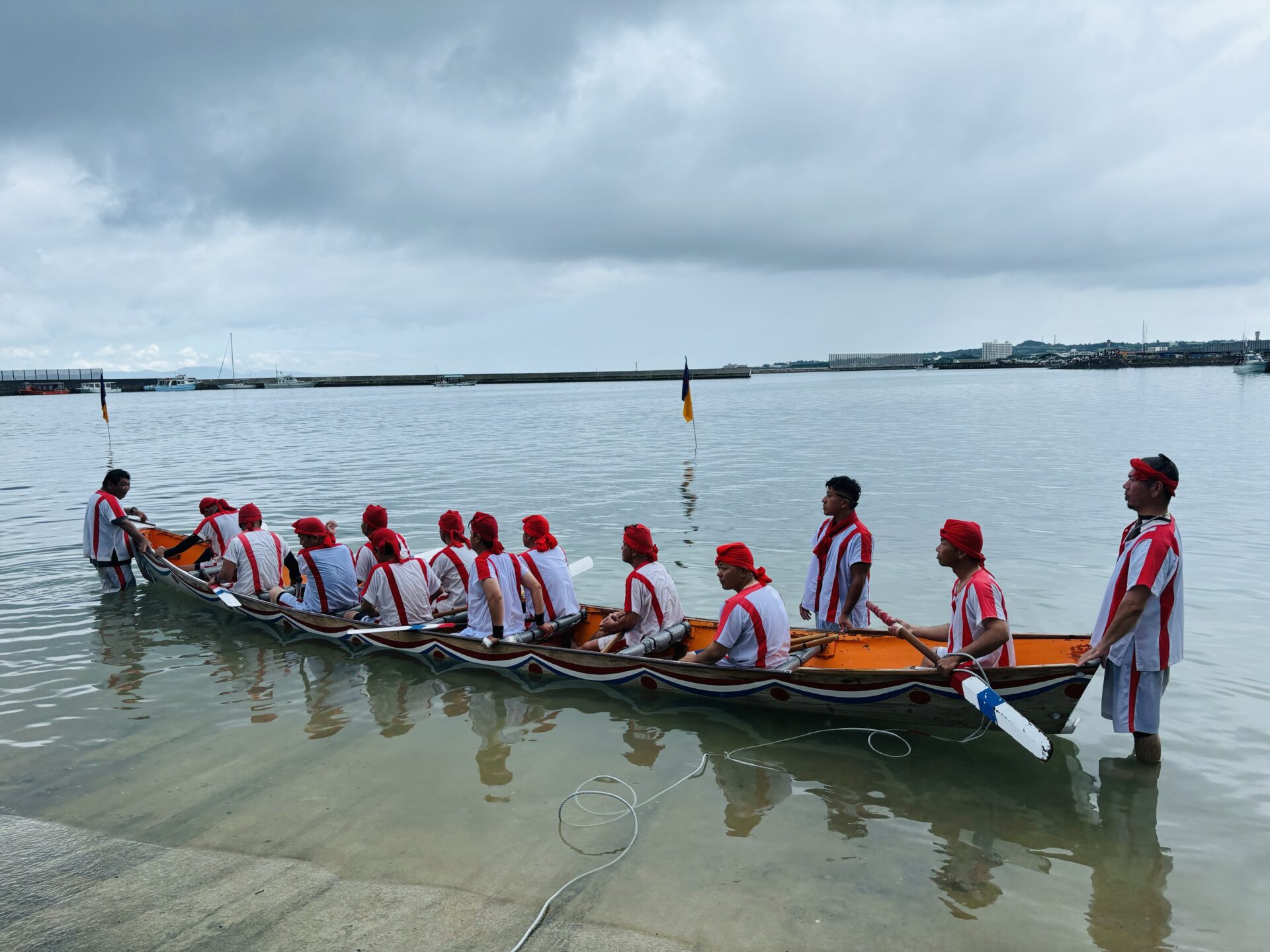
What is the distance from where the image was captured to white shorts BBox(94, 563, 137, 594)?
1427 cm

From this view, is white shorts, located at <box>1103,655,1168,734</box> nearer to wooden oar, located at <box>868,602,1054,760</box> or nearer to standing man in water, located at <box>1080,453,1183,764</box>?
standing man in water, located at <box>1080,453,1183,764</box>

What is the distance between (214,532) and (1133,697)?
13707 millimetres

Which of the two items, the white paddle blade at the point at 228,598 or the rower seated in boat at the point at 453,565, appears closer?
the rower seated in boat at the point at 453,565

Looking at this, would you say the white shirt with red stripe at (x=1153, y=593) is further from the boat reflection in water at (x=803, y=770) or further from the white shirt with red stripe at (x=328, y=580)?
the white shirt with red stripe at (x=328, y=580)

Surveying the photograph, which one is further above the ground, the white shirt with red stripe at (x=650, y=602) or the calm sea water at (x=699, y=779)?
the white shirt with red stripe at (x=650, y=602)

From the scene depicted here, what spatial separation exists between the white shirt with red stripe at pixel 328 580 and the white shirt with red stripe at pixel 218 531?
11.2 ft

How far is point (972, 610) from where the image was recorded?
22.5ft

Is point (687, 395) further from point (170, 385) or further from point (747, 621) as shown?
point (170, 385)

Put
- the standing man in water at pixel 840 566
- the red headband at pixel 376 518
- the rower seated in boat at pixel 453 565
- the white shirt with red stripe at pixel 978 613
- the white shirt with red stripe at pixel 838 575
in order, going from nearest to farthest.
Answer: the white shirt with red stripe at pixel 978 613, the standing man in water at pixel 840 566, the white shirt with red stripe at pixel 838 575, the red headband at pixel 376 518, the rower seated in boat at pixel 453 565

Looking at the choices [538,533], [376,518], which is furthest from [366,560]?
[538,533]

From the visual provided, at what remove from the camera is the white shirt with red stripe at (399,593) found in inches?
416

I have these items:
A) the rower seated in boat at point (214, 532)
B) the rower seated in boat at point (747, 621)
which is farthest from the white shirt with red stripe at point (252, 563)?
the rower seated in boat at point (747, 621)

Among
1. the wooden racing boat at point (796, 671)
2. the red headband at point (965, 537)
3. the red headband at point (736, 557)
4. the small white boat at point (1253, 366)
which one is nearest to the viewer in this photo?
the red headband at point (965, 537)

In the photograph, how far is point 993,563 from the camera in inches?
583
